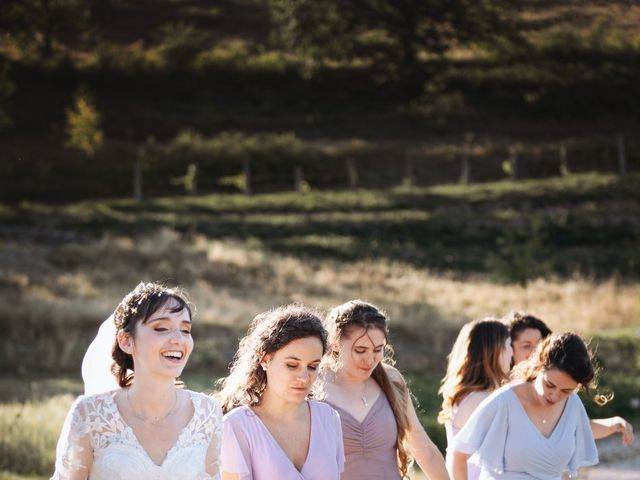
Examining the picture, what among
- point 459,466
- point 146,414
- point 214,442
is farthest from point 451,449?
point 146,414

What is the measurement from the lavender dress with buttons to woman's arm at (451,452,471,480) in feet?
0.16

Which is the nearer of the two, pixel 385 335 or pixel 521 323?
pixel 385 335

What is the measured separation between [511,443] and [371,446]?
618 mm

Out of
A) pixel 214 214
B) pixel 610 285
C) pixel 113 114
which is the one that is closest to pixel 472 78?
pixel 113 114

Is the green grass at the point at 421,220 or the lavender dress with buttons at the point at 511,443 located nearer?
the lavender dress with buttons at the point at 511,443

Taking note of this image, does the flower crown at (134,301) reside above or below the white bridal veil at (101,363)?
above

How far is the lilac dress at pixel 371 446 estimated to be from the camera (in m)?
5.41

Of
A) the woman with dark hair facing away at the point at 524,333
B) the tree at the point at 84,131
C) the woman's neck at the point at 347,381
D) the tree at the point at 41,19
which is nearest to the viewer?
the woman's neck at the point at 347,381

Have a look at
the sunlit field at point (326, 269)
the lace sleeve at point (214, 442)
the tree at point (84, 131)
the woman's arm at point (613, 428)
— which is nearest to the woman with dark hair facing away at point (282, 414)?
the lace sleeve at point (214, 442)

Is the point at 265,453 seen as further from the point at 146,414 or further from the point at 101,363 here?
the point at 101,363

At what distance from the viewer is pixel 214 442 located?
4.41 m

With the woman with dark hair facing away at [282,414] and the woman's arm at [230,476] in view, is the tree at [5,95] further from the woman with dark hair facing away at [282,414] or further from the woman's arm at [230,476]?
the woman's arm at [230,476]

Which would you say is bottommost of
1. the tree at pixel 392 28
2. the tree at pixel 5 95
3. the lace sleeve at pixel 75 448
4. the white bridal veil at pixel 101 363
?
the lace sleeve at pixel 75 448

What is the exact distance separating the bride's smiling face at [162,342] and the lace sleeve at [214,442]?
20 cm
